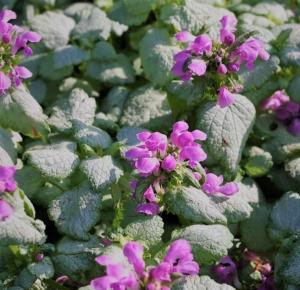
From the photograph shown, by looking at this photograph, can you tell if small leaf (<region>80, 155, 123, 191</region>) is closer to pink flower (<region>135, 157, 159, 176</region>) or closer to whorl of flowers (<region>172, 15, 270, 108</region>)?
pink flower (<region>135, 157, 159, 176</region>)

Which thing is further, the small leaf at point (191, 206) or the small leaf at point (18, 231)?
the small leaf at point (191, 206)

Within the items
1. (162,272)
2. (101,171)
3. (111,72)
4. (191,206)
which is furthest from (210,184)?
(111,72)

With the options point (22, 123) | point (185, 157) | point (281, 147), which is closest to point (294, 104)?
point (281, 147)

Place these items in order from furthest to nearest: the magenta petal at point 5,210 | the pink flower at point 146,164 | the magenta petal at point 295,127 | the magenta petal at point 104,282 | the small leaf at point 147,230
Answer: the magenta petal at point 295,127 → the small leaf at point 147,230 → the pink flower at point 146,164 → the magenta petal at point 5,210 → the magenta petal at point 104,282

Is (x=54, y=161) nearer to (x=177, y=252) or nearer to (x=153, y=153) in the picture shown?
(x=153, y=153)

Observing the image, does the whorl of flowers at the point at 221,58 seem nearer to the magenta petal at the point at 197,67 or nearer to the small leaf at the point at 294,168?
the magenta petal at the point at 197,67

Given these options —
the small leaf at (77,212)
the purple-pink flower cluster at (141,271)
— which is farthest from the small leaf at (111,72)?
the purple-pink flower cluster at (141,271)

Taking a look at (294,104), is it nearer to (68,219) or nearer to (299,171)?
(299,171)
